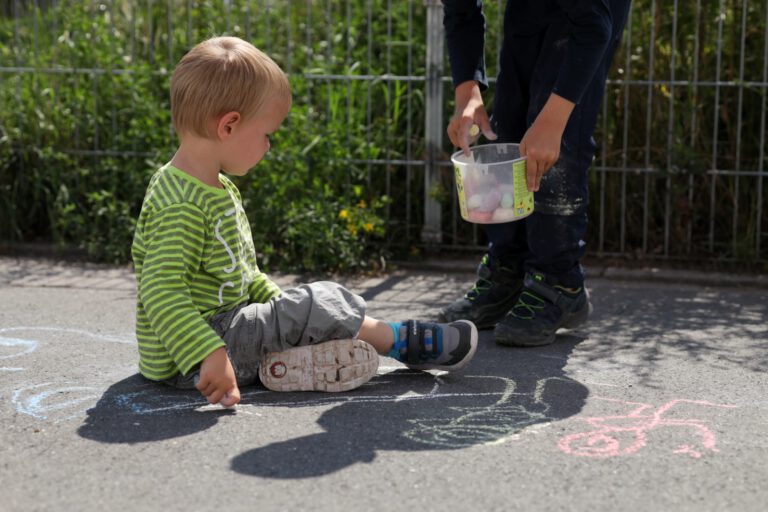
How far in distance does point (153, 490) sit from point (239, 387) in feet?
2.80

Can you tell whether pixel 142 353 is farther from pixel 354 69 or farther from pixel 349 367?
pixel 354 69

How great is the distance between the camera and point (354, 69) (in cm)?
610

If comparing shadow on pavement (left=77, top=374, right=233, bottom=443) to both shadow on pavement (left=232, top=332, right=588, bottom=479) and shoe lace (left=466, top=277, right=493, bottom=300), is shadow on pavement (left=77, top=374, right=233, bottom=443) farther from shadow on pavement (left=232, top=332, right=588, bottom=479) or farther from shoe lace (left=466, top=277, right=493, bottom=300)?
shoe lace (left=466, top=277, right=493, bottom=300)

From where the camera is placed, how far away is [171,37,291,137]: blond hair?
3203 mm

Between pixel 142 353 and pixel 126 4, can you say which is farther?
pixel 126 4

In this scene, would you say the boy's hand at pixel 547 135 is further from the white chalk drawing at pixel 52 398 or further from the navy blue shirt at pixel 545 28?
the white chalk drawing at pixel 52 398

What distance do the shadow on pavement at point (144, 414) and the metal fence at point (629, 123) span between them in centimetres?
255

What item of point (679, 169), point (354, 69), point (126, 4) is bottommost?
point (679, 169)

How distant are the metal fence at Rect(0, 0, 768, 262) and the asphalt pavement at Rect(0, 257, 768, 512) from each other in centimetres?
140

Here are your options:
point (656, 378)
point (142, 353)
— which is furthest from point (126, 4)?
point (656, 378)

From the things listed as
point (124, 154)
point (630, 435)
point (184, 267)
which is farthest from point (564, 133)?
point (124, 154)

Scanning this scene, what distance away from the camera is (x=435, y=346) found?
3.50m

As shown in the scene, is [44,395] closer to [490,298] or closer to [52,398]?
[52,398]

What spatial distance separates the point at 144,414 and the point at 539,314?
1501 mm
